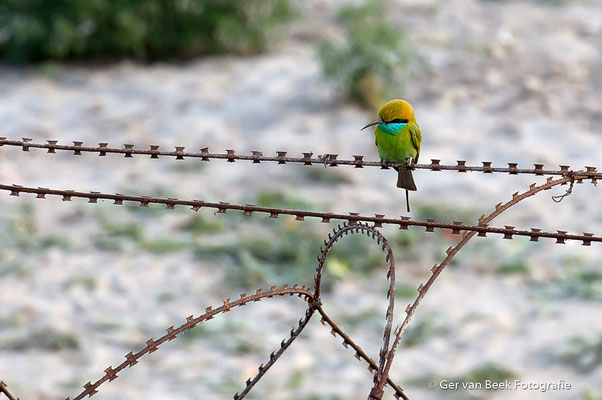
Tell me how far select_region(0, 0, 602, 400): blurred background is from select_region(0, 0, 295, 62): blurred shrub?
0.02m

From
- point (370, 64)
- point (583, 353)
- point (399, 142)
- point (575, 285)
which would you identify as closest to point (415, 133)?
point (399, 142)

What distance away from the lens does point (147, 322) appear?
18.1ft

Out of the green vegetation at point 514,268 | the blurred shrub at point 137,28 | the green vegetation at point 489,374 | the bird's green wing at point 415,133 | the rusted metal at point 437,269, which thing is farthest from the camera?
the blurred shrub at point 137,28

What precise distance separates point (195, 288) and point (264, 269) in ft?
1.67

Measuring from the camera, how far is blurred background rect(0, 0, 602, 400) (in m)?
5.11

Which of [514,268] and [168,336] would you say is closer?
[168,336]

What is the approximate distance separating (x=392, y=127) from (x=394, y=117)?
0.05 m

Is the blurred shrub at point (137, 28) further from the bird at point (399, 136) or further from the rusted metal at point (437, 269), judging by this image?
the rusted metal at point (437, 269)

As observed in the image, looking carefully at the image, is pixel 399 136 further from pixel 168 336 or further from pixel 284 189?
pixel 284 189

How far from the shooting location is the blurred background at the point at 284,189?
5.11 meters

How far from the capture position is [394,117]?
8.99 ft

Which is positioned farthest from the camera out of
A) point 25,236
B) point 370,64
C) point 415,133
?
point 370,64

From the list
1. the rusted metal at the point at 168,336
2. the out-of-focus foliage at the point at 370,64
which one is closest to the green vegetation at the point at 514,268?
the out-of-focus foliage at the point at 370,64

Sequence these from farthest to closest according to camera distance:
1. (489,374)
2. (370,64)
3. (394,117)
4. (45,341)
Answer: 1. (370,64)
2. (45,341)
3. (489,374)
4. (394,117)
